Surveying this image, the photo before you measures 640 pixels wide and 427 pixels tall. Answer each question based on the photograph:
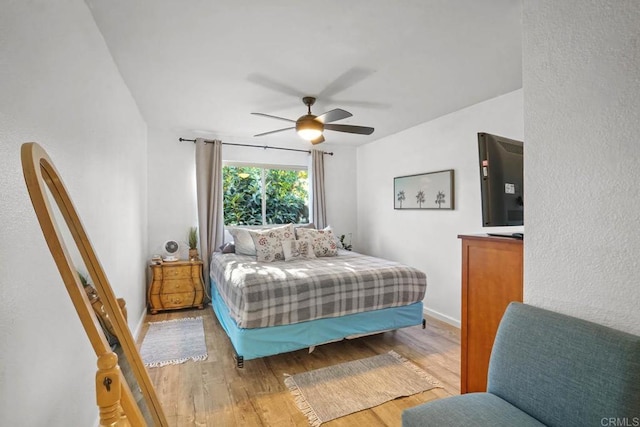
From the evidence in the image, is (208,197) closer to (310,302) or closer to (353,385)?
(310,302)

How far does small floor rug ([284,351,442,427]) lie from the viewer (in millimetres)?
1950

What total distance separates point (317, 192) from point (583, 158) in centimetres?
382

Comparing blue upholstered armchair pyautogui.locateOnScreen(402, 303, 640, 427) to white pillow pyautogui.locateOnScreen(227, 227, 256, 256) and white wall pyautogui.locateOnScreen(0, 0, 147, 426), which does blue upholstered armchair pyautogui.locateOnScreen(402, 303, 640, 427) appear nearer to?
white wall pyautogui.locateOnScreen(0, 0, 147, 426)

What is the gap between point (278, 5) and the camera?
1663 millimetres

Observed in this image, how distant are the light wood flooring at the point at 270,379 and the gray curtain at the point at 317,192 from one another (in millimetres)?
2167

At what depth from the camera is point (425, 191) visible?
12.5 ft

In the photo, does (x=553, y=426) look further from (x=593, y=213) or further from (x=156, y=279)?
(x=156, y=279)

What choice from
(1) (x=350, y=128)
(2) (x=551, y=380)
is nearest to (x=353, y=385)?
(2) (x=551, y=380)

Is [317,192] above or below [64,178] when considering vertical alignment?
above

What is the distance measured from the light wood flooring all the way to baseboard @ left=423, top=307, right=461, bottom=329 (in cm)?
10

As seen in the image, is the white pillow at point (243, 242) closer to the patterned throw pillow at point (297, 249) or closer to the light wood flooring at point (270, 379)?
the patterned throw pillow at point (297, 249)

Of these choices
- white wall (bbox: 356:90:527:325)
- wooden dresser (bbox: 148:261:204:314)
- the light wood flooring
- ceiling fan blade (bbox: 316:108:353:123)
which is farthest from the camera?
wooden dresser (bbox: 148:261:204:314)

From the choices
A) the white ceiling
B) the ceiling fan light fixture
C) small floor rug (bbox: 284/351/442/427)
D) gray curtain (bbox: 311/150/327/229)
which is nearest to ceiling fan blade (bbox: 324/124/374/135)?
the ceiling fan light fixture

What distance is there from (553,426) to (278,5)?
7.25ft
